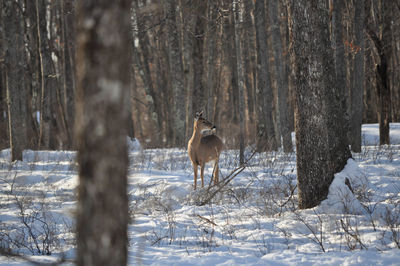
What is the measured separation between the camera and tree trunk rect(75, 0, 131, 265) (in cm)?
195

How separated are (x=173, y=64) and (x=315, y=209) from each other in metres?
11.9

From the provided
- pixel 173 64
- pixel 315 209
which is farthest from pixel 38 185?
pixel 173 64

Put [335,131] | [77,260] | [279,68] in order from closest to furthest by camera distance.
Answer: [77,260], [335,131], [279,68]

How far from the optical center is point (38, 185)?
8.95m

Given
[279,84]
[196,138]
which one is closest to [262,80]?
[279,84]

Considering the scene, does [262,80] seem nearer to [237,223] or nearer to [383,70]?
[383,70]

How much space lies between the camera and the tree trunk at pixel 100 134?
195cm

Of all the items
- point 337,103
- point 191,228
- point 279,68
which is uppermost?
point 279,68

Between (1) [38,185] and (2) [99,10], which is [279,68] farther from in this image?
(2) [99,10]

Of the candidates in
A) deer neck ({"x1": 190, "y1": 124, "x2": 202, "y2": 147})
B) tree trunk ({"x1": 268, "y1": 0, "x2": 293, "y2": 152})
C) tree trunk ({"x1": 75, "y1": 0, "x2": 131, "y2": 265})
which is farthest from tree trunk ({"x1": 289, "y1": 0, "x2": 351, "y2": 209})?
tree trunk ({"x1": 268, "y1": 0, "x2": 293, "y2": 152})

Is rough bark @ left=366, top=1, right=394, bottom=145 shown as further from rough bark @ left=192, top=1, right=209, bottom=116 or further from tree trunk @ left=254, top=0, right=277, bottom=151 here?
rough bark @ left=192, top=1, right=209, bottom=116

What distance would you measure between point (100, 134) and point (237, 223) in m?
3.62

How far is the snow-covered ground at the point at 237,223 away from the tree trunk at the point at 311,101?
0.72ft

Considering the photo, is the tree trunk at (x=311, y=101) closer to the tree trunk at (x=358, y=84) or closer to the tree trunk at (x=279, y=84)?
the tree trunk at (x=358, y=84)
